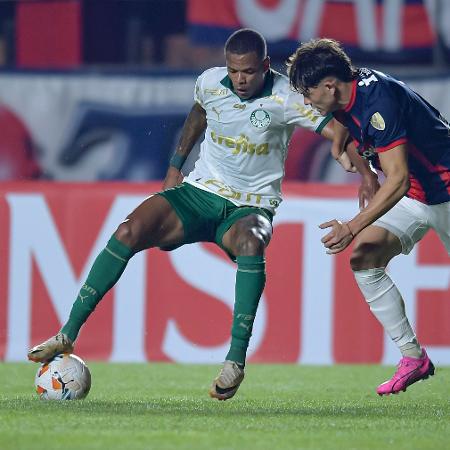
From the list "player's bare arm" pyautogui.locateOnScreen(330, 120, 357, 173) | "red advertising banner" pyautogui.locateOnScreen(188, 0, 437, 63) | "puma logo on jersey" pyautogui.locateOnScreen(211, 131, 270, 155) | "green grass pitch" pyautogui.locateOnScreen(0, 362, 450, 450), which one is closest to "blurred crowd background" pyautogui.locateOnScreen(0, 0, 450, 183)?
"red advertising banner" pyautogui.locateOnScreen(188, 0, 437, 63)

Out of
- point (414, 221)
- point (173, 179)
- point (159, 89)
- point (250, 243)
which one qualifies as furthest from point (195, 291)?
point (250, 243)

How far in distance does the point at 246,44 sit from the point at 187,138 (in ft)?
2.36

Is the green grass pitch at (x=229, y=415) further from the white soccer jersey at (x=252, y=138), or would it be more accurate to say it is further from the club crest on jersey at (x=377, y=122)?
the club crest on jersey at (x=377, y=122)

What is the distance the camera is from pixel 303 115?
6.39m

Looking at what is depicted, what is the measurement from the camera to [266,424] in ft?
17.4

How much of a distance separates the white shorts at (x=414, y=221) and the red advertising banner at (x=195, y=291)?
106 inches

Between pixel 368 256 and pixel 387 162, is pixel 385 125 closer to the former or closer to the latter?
pixel 387 162

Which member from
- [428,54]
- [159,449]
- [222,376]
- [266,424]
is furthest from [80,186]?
[159,449]

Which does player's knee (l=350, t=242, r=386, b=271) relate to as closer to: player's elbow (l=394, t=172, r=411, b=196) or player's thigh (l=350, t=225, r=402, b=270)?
player's thigh (l=350, t=225, r=402, b=270)

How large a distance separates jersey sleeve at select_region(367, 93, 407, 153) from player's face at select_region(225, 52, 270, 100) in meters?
Result: 0.76

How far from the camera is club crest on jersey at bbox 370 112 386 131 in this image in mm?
5676

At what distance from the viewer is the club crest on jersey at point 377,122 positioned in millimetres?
5676

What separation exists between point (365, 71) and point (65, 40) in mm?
5535

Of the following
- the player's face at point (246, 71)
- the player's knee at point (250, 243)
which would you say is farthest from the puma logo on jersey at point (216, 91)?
the player's knee at point (250, 243)
